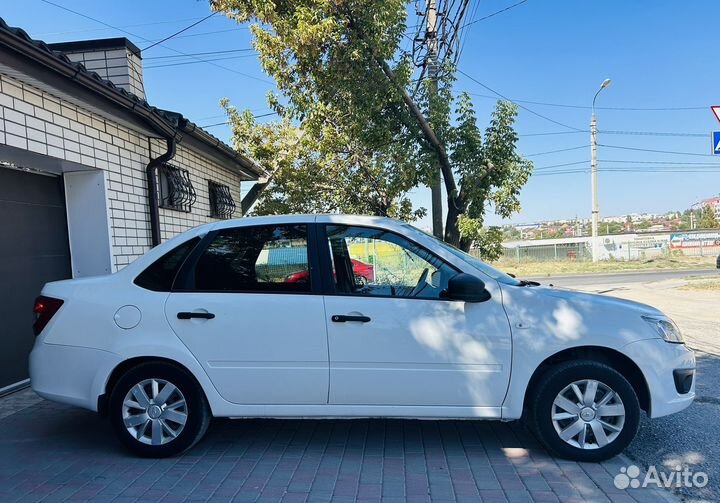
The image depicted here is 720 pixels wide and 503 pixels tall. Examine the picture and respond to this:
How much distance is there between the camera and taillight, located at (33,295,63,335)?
3469mm

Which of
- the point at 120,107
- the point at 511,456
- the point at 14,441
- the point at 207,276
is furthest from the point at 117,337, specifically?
the point at 120,107

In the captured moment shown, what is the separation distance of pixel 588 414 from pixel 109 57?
8.33 metres

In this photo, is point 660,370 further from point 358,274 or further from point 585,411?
point 358,274

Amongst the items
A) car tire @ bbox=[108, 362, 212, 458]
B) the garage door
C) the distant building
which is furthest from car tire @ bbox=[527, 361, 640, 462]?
the distant building

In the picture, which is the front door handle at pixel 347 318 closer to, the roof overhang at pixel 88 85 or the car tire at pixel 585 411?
the car tire at pixel 585 411

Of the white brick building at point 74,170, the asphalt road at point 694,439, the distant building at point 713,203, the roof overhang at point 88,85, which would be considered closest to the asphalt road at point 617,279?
the asphalt road at point 694,439

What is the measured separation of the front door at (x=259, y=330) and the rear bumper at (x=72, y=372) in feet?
2.03

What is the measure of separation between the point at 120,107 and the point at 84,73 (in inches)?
36.3

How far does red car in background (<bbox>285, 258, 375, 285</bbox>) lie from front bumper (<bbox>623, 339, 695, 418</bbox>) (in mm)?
1813

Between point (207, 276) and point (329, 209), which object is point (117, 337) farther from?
point (329, 209)

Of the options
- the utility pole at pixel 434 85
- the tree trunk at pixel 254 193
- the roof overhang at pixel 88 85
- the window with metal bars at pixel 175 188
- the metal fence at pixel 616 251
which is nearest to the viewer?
the roof overhang at pixel 88 85

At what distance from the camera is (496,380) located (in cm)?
319

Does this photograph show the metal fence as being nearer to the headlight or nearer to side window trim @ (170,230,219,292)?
the headlight

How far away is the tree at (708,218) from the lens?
68250 millimetres
